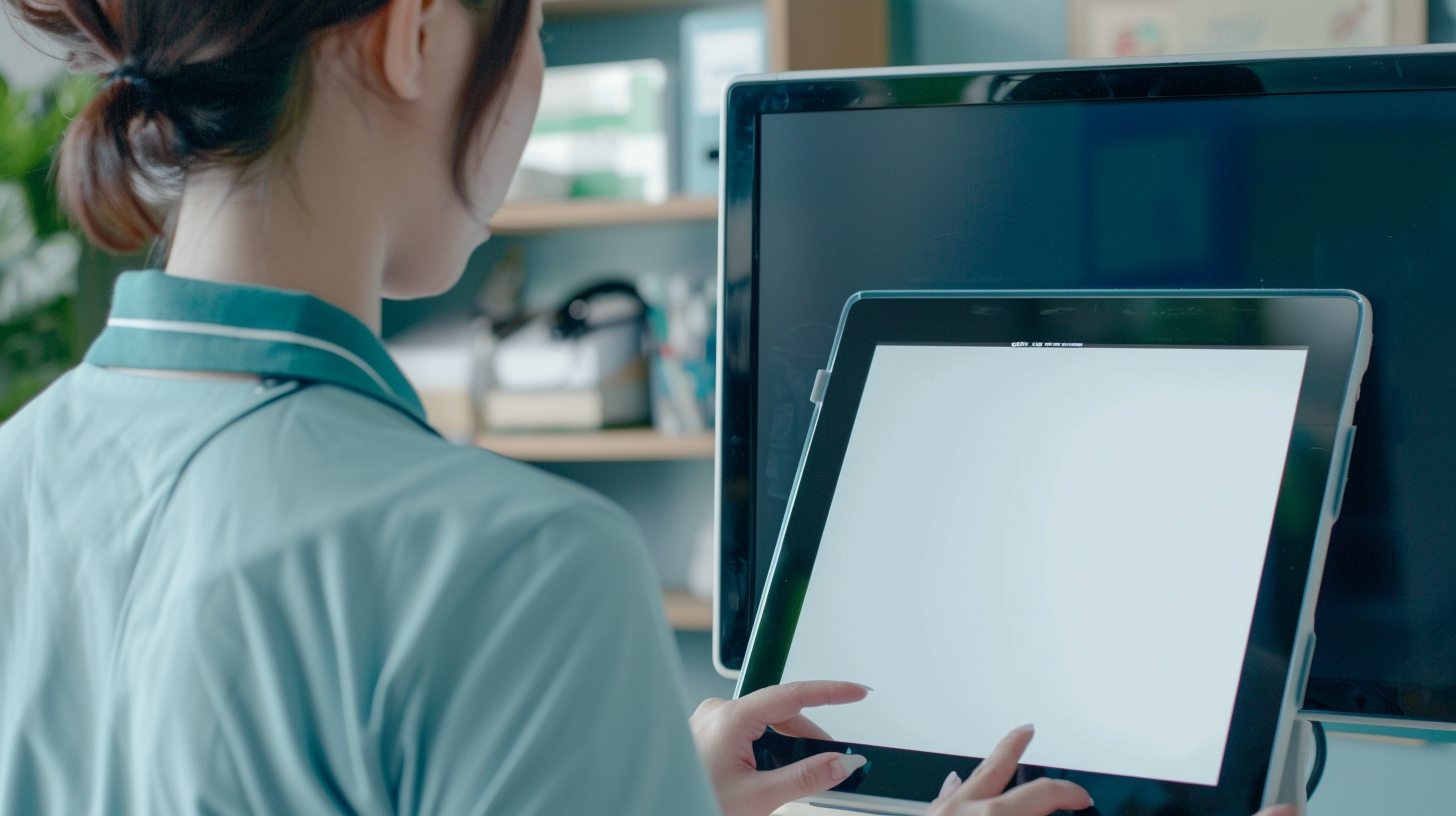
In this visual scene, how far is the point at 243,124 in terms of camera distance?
1.53ft

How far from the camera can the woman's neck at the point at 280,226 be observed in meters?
0.47

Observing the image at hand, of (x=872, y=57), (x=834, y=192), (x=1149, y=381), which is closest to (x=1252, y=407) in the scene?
(x=1149, y=381)

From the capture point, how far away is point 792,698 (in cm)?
60

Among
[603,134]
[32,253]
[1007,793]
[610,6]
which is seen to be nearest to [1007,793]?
[1007,793]

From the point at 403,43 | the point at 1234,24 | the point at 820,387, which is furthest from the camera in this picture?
the point at 1234,24

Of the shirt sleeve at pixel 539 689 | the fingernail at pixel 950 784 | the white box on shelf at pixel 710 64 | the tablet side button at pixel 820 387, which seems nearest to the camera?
the shirt sleeve at pixel 539 689

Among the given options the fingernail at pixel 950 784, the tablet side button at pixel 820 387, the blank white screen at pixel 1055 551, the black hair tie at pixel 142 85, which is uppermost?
the black hair tie at pixel 142 85

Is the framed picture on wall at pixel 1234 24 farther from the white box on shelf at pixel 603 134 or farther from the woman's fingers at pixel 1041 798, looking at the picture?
the woman's fingers at pixel 1041 798

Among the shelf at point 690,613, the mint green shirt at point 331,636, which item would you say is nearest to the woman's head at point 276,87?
the mint green shirt at point 331,636

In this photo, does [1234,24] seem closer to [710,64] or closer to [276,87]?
[710,64]

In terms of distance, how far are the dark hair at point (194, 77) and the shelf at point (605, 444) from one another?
138cm

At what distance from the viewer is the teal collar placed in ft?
1.46

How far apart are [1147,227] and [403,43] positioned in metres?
0.45

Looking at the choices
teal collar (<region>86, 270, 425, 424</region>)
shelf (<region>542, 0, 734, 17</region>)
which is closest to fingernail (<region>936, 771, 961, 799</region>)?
teal collar (<region>86, 270, 425, 424</region>)
